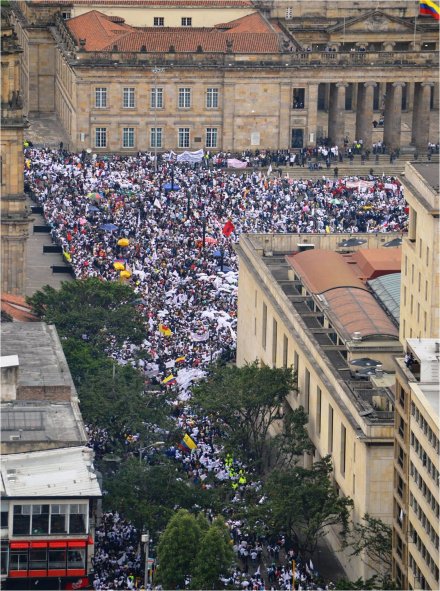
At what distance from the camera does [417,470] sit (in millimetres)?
148500

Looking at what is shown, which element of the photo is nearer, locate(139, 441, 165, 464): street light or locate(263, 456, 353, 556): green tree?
locate(263, 456, 353, 556): green tree

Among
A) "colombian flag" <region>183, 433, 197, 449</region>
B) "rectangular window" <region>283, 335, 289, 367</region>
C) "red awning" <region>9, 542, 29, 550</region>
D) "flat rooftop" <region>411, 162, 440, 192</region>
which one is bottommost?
"colombian flag" <region>183, 433, 197, 449</region>

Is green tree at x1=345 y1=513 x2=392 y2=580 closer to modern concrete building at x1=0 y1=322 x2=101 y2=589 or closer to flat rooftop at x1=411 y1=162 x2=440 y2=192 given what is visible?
modern concrete building at x1=0 y1=322 x2=101 y2=589

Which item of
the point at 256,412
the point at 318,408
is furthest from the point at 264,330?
the point at 318,408

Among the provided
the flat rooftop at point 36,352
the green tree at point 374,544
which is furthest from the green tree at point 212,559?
the flat rooftop at point 36,352

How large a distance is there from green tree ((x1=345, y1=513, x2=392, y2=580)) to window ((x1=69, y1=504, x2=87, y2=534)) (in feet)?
46.7

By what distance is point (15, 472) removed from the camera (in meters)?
156

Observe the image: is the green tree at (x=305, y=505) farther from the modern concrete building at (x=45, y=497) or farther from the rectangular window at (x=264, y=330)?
the rectangular window at (x=264, y=330)

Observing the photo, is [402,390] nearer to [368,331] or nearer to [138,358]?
[368,331]

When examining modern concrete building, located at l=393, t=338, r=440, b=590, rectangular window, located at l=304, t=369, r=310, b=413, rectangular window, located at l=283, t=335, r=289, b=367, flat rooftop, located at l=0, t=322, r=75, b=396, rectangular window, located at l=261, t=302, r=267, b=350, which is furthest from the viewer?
rectangular window, located at l=261, t=302, r=267, b=350

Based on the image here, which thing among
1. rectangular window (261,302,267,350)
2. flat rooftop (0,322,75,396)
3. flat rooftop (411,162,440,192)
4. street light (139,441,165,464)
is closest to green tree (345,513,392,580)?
street light (139,441,165,464)

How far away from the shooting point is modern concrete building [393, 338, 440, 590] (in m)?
145

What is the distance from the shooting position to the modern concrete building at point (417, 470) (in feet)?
476

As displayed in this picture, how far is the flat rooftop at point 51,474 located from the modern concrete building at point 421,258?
22268 mm
